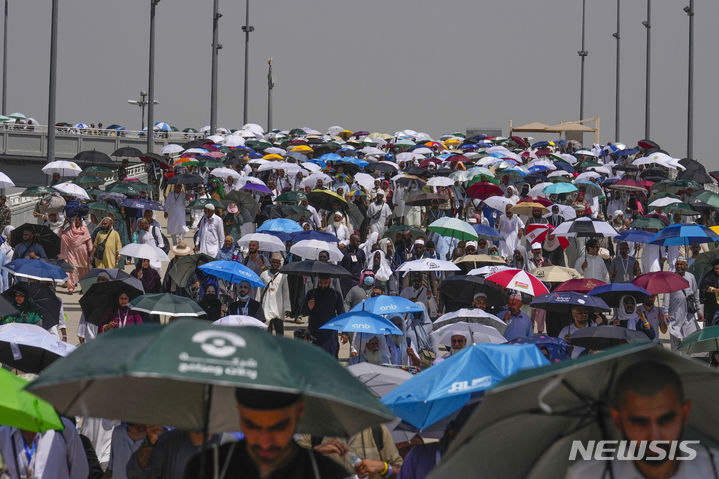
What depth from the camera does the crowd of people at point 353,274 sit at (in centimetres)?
709

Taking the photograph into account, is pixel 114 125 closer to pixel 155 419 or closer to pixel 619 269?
pixel 619 269

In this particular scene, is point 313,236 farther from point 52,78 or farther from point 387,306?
point 52,78

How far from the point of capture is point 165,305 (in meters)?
13.8

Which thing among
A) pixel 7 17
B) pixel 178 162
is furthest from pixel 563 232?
pixel 7 17

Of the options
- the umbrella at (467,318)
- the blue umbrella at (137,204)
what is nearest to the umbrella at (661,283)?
the umbrella at (467,318)

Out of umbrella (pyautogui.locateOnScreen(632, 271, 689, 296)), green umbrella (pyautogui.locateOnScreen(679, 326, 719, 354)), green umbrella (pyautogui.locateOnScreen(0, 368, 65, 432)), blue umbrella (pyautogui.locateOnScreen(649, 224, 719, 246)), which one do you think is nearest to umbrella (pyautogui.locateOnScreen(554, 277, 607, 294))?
umbrella (pyautogui.locateOnScreen(632, 271, 689, 296))

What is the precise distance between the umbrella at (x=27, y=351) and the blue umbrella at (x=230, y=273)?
20.3ft

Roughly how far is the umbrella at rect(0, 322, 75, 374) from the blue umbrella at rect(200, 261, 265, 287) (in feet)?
20.3

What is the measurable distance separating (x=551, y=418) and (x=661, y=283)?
12.0m

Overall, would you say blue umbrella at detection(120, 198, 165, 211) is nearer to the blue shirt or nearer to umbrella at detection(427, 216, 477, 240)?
umbrella at detection(427, 216, 477, 240)

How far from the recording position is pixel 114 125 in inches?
2825

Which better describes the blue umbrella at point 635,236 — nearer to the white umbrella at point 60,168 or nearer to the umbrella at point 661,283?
the umbrella at point 661,283

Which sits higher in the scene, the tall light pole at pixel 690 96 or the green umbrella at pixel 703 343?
the tall light pole at pixel 690 96

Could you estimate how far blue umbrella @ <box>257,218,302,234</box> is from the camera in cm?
2103
